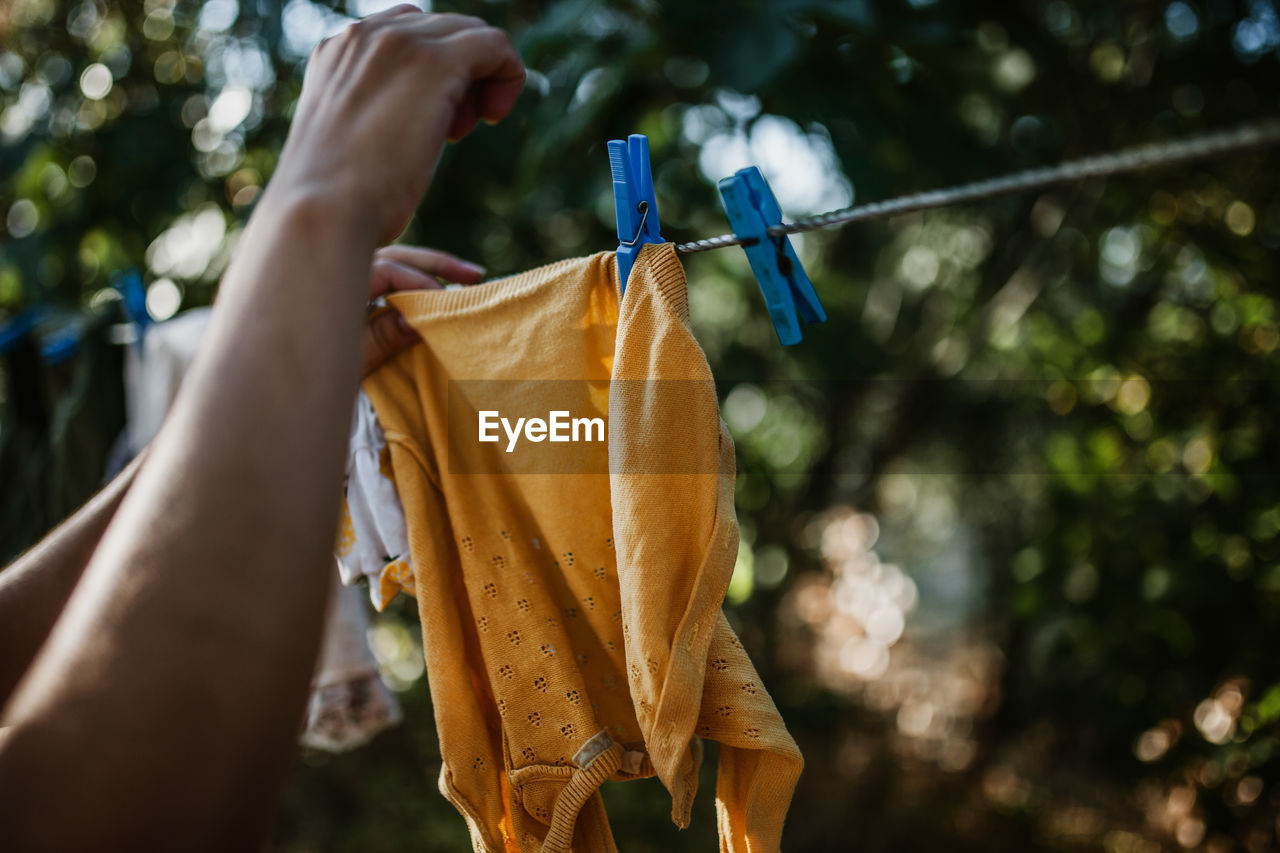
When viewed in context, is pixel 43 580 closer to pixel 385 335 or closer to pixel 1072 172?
pixel 385 335

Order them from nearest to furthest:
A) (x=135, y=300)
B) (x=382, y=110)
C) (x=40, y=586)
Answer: (x=382, y=110), (x=40, y=586), (x=135, y=300)

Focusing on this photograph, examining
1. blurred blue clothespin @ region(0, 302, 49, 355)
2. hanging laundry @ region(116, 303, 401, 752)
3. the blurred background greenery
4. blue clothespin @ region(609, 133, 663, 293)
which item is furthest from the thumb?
blurred blue clothespin @ region(0, 302, 49, 355)

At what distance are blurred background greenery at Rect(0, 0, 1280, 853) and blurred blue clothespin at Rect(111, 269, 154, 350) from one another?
10cm

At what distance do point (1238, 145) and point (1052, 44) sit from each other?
5.10ft

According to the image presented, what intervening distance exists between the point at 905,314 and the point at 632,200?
7.04 feet

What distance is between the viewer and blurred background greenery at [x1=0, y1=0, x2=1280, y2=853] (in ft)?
4.03

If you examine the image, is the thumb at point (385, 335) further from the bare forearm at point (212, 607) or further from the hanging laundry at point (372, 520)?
the bare forearm at point (212, 607)

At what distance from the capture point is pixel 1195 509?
5.37 ft

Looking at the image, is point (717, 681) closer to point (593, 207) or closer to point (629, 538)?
point (629, 538)

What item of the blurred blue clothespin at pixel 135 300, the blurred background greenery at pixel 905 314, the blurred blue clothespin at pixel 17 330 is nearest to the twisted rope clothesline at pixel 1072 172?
the blurred background greenery at pixel 905 314

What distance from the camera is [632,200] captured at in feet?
1.83

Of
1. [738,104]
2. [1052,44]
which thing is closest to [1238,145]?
[738,104]

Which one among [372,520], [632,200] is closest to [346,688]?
[372,520]

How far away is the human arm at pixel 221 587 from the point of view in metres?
0.29
